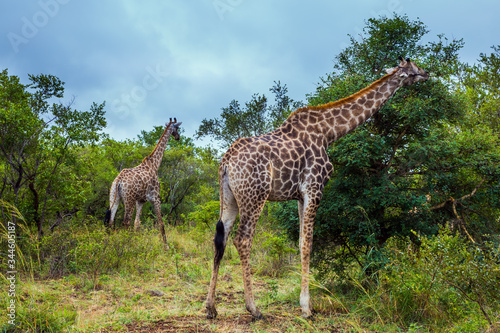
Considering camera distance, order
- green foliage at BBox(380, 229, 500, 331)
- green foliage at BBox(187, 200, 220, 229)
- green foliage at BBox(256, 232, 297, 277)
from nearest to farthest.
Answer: green foliage at BBox(380, 229, 500, 331)
green foliage at BBox(256, 232, 297, 277)
green foliage at BBox(187, 200, 220, 229)

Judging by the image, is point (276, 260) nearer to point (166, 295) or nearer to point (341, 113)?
point (166, 295)

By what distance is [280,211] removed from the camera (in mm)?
7449

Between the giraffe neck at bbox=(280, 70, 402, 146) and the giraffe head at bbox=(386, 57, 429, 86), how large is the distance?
0.23ft

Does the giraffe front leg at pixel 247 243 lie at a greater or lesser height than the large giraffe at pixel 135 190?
lesser

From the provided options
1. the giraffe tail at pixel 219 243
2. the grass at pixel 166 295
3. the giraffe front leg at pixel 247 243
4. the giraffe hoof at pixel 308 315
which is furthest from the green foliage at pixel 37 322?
the giraffe hoof at pixel 308 315

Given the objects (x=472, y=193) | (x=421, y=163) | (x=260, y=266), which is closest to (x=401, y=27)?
(x=421, y=163)

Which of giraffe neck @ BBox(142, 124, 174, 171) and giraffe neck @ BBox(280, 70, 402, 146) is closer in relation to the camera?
giraffe neck @ BBox(280, 70, 402, 146)

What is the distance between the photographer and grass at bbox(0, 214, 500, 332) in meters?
5.00

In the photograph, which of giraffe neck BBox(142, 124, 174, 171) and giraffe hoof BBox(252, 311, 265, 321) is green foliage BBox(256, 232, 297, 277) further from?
giraffe neck BBox(142, 124, 174, 171)

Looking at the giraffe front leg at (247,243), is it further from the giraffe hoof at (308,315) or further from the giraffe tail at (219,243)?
the giraffe hoof at (308,315)

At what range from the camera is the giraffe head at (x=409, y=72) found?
21.3 feet

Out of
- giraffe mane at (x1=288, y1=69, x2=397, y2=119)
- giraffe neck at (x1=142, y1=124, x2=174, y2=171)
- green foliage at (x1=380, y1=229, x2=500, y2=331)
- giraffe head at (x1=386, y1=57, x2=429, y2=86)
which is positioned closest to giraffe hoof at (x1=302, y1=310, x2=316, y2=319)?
green foliage at (x1=380, y1=229, x2=500, y2=331)

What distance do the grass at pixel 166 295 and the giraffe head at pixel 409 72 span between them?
3329 mm

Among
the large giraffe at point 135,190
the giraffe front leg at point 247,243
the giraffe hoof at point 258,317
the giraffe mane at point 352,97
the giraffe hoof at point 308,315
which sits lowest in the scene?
the giraffe hoof at point 308,315
